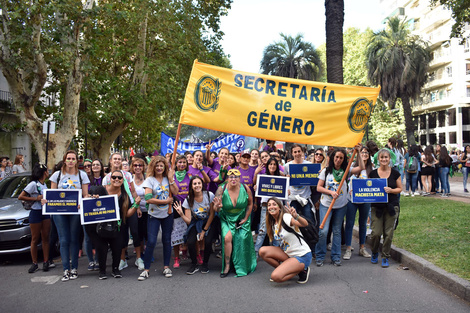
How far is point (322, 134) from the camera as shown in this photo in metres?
7.25

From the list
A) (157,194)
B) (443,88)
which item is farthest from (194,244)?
(443,88)

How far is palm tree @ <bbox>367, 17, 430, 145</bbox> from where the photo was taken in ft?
120

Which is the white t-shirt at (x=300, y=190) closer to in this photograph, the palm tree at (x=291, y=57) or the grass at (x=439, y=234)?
the grass at (x=439, y=234)

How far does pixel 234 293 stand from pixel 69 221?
2.99 meters

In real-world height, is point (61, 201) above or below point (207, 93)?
below

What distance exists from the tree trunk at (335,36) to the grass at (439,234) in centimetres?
401

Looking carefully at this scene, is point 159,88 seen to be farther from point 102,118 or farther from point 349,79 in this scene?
point 349,79

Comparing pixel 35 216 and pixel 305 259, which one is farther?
pixel 35 216

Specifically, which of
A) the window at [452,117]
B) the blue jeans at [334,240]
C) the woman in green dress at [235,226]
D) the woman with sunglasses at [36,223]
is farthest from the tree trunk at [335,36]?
the window at [452,117]

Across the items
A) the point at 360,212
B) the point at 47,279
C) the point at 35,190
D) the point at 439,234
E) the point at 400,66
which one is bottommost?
the point at 47,279

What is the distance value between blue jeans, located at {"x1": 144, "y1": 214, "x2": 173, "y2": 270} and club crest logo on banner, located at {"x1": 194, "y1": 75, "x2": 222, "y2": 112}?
1.84 m

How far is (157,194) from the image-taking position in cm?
697

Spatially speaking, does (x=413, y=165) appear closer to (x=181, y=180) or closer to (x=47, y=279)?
(x=181, y=180)

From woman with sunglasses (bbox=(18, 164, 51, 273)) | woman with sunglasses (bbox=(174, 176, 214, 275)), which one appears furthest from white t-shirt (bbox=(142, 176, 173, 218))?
woman with sunglasses (bbox=(18, 164, 51, 273))
